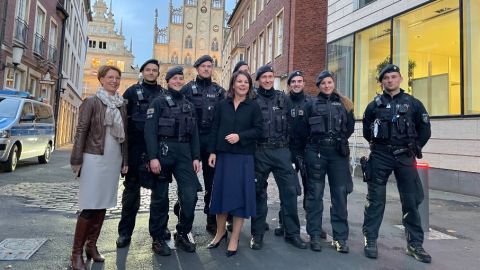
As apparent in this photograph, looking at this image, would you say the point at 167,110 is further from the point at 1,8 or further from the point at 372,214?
the point at 1,8

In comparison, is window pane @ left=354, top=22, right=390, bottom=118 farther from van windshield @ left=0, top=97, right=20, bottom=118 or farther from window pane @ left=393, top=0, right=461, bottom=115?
van windshield @ left=0, top=97, right=20, bottom=118

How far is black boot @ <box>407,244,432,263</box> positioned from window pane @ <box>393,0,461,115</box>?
6.62 metres

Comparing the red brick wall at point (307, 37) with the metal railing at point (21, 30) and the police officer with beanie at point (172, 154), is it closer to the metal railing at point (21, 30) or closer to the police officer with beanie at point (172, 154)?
the metal railing at point (21, 30)

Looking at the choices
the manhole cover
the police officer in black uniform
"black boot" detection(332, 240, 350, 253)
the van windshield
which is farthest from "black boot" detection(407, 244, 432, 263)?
the van windshield

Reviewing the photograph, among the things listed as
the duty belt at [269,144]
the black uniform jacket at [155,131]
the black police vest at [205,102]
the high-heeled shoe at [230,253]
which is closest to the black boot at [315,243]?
the high-heeled shoe at [230,253]

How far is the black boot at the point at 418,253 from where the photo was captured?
170 inches

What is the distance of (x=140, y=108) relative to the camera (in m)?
4.68

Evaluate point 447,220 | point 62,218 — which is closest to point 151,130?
point 62,218

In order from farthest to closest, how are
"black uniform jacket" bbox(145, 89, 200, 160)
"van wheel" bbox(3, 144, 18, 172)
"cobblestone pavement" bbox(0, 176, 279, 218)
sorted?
"van wheel" bbox(3, 144, 18, 172) → "cobblestone pavement" bbox(0, 176, 279, 218) → "black uniform jacket" bbox(145, 89, 200, 160)

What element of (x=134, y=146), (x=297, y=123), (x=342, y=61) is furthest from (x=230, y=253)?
(x=342, y=61)

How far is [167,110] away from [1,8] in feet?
48.5

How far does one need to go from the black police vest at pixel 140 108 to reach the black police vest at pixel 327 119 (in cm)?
192

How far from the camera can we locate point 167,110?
4.35 metres

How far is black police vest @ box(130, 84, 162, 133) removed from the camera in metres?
4.64
